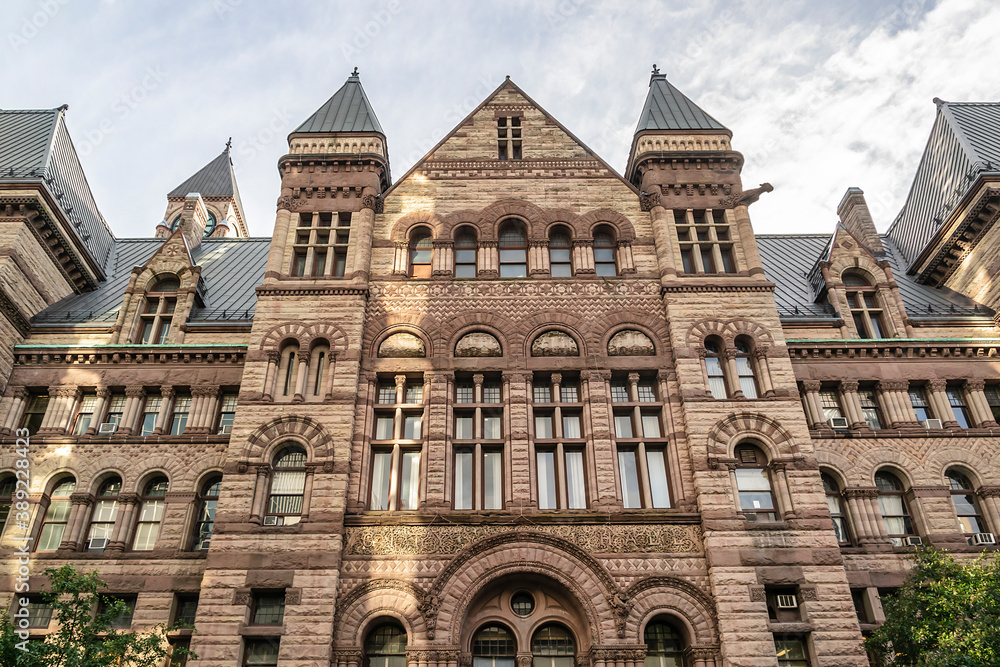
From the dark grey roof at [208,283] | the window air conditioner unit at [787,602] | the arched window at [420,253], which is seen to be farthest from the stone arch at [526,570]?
the dark grey roof at [208,283]

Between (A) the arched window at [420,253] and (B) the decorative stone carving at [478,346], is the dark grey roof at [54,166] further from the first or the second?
(B) the decorative stone carving at [478,346]

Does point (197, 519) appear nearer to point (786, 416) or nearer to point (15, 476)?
point (15, 476)

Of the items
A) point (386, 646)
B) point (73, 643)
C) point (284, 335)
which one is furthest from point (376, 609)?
point (284, 335)

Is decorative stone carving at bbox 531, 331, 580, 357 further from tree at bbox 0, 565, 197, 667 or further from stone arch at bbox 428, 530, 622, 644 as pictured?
tree at bbox 0, 565, 197, 667

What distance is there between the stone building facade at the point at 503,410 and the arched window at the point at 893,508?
4.0 inches

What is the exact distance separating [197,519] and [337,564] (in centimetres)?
662

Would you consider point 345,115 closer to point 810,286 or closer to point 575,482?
point 575,482

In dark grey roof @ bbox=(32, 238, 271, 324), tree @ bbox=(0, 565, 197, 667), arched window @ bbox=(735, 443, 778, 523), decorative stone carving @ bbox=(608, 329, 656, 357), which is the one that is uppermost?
dark grey roof @ bbox=(32, 238, 271, 324)

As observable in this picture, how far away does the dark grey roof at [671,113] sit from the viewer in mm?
28938

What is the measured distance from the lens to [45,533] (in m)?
24.3

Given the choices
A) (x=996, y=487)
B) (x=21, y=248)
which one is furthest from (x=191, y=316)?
(x=996, y=487)

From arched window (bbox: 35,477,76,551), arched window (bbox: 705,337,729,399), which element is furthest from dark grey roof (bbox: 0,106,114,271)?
arched window (bbox: 705,337,729,399)

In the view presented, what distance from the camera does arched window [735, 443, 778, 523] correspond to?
21.5 metres

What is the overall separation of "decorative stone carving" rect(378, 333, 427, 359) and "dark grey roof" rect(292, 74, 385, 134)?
8.69 meters
